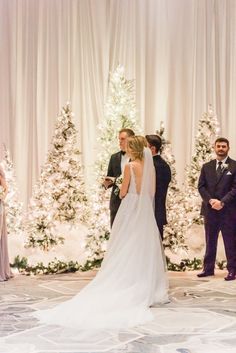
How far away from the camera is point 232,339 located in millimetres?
4270

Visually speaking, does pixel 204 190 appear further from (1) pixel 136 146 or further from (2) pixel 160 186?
(1) pixel 136 146

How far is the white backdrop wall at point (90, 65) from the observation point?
8.86 metres

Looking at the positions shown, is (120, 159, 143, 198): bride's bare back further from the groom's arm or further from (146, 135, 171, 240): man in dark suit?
the groom's arm

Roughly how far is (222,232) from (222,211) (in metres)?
0.25

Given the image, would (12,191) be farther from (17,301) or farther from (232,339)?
(232,339)

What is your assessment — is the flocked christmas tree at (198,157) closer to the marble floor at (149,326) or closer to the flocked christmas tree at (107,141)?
the flocked christmas tree at (107,141)

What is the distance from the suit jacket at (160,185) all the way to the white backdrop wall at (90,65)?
248 cm

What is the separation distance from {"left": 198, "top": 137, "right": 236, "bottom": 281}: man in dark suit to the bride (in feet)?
4.97

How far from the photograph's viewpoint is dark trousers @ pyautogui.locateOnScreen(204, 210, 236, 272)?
698 cm

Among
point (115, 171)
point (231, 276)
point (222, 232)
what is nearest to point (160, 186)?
point (115, 171)

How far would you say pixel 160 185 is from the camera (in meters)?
6.38

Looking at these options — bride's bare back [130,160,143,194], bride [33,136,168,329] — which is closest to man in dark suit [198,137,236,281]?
bride [33,136,168,329]

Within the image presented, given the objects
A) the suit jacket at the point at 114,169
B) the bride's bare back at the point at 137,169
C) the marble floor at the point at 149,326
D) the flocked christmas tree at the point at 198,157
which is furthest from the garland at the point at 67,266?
the bride's bare back at the point at 137,169

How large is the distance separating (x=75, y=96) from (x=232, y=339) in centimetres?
540
